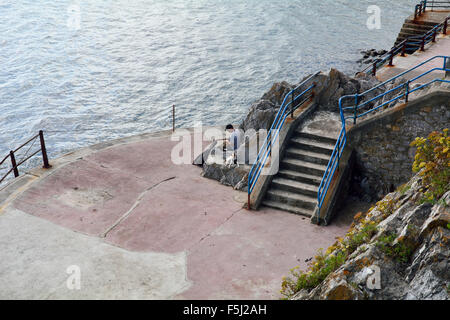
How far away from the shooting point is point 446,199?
8.32 meters

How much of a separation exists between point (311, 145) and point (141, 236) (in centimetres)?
554

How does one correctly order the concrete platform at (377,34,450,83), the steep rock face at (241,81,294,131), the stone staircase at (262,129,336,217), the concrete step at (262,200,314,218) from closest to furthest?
the concrete step at (262,200,314,218), the stone staircase at (262,129,336,217), the steep rock face at (241,81,294,131), the concrete platform at (377,34,450,83)

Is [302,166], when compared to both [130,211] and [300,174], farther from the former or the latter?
[130,211]

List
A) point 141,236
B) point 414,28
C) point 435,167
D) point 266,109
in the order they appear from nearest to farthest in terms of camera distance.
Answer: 1. point 435,167
2. point 141,236
3. point 266,109
4. point 414,28

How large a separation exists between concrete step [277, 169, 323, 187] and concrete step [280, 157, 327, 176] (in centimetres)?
10

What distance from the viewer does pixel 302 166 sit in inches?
582

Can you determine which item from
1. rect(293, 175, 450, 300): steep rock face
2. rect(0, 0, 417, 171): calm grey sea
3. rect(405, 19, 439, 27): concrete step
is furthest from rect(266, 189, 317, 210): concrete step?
rect(405, 19, 439, 27): concrete step

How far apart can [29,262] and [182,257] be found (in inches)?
137

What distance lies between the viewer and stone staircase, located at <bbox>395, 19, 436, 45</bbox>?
29672mm

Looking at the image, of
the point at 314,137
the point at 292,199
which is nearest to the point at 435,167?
the point at 292,199

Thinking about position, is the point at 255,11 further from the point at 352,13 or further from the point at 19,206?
the point at 19,206

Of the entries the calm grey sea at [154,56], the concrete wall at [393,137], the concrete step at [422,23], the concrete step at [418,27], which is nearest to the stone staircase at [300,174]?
the concrete wall at [393,137]

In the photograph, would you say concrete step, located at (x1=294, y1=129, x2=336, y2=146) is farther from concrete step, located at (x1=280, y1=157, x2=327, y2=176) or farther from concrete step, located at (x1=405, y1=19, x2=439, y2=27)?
concrete step, located at (x1=405, y1=19, x2=439, y2=27)
